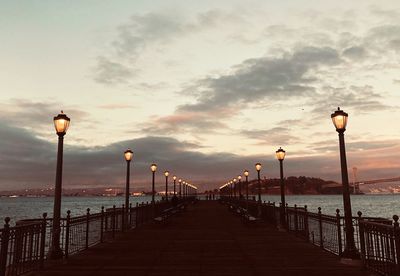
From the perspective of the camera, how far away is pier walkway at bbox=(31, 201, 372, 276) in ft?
33.6

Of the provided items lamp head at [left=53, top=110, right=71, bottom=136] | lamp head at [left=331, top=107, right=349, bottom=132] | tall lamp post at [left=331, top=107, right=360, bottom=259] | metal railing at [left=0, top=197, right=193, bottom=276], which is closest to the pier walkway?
metal railing at [left=0, top=197, right=193, bottom=276]

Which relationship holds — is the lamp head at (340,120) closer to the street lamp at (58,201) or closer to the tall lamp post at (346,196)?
the tall lamp post at (346,196)

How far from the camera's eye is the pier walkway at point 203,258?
10234mm

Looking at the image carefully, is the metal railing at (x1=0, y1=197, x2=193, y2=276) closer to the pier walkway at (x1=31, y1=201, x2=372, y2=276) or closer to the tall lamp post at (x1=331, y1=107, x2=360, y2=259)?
the pier walkway at (x1=31, y1=201, x2=372, y2=276)

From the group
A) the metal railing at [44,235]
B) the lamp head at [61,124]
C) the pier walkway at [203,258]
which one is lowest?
the pier walkway at [203,258]

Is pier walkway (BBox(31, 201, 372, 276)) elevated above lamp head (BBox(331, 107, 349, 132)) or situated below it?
below

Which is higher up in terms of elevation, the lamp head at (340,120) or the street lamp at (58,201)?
the lamp head at (340,120)

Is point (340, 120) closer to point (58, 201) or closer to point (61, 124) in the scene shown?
point (61, 124)

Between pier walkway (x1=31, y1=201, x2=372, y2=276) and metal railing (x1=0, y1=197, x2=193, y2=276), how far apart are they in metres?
0.48

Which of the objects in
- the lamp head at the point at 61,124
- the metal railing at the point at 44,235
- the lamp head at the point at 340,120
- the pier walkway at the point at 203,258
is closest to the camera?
the metal railing at the point at 44,235

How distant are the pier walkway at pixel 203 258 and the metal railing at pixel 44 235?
0.48 meters

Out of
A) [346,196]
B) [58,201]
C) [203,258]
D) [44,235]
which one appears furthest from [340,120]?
[44,235]

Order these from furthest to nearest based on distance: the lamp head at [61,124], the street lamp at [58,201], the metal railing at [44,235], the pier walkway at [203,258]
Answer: the lamp head at [61,124] → the street lamp at [58,201] → the pier walkway at [203,258] → the metal railing at [44,235]

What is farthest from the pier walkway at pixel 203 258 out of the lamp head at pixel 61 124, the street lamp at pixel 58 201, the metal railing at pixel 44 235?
the lamp head at pixel 61 124
